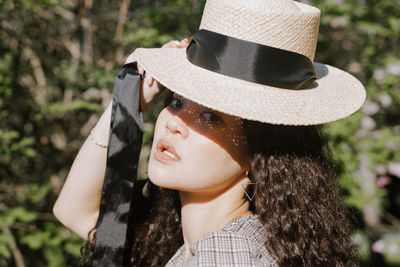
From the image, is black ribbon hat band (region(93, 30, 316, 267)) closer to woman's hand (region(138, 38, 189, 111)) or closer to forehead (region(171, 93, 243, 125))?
woman's hand (region(138, 38, 189, 111))

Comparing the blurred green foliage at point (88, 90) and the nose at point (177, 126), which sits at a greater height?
the nose at point (177, 126)

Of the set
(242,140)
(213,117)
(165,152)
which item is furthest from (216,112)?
(165,152)

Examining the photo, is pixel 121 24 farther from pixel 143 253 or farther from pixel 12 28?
pixel 143 253

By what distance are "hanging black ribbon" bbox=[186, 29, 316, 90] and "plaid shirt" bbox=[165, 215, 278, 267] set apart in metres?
0.55

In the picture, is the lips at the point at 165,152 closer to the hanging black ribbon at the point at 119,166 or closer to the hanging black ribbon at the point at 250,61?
the hanging black ribbon at the point at 119,166

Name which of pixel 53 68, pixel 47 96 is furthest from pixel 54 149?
pixel 53 68

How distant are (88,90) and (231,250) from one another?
2663mm

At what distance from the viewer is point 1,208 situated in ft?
9.65

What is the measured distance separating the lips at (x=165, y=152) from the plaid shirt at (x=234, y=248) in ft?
1.04

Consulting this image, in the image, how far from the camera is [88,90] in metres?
3.46

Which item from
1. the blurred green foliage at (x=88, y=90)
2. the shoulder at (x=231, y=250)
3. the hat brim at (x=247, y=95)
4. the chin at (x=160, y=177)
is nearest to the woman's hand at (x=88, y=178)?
the hat brim at (x=247, y=95)

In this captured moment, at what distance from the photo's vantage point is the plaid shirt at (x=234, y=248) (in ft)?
3.85

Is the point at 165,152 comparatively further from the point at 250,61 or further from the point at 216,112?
the point at 250,61

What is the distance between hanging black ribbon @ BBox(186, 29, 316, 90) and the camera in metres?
1.24
